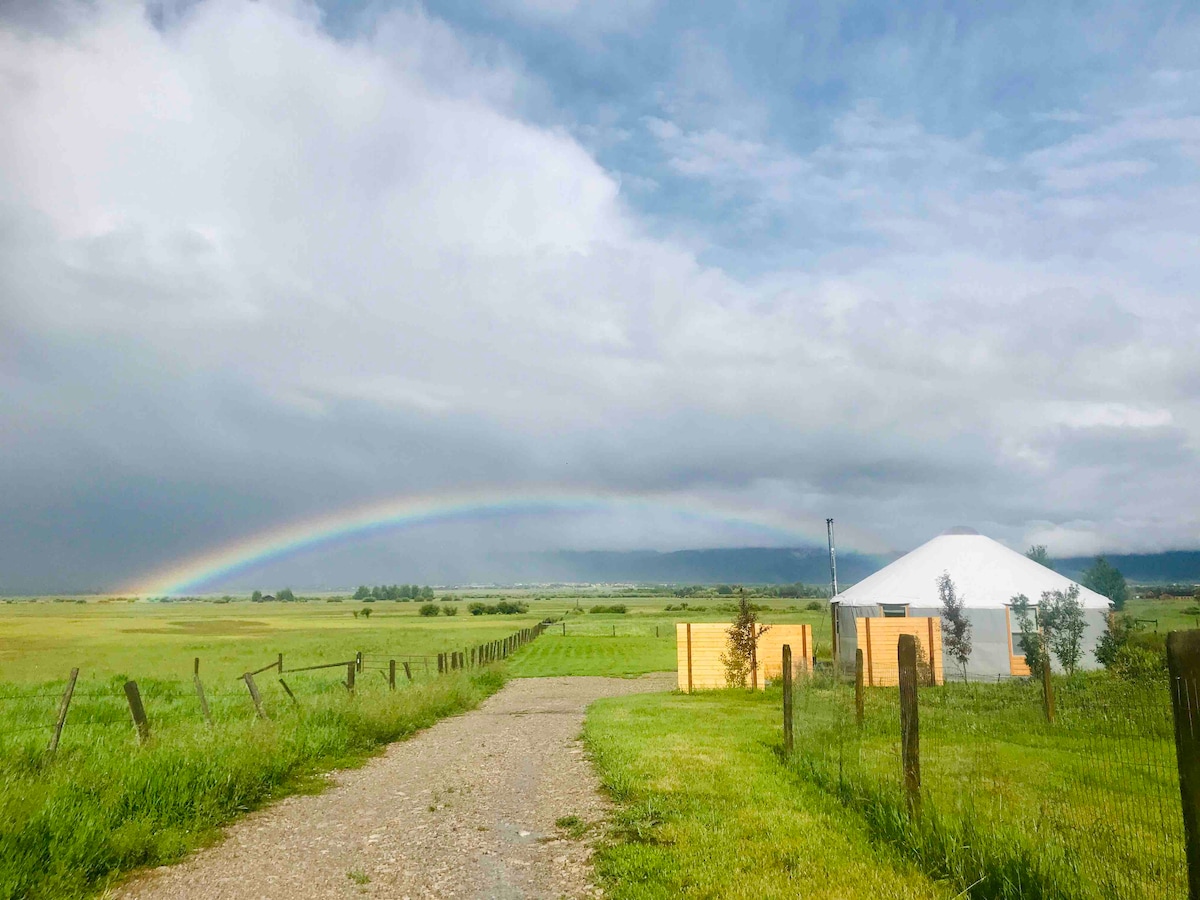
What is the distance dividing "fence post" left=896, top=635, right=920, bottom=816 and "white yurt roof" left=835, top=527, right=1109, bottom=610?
1060 inches

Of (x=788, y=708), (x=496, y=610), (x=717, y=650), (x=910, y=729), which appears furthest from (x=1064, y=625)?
(x=496, y=610)

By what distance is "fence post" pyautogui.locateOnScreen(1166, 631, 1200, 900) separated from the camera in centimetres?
412

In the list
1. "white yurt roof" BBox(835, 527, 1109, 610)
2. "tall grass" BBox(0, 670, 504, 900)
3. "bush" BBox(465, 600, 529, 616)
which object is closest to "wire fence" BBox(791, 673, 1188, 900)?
"tall grass" BBox(0, 670, 504, 900)

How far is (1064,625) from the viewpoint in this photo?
27141mm

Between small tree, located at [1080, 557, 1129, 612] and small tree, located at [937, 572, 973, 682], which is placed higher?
small tree, located at [1080, 557, 1129, 612]

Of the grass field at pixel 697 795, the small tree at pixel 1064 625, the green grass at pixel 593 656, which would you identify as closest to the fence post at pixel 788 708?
the grass field at pixel 697 795

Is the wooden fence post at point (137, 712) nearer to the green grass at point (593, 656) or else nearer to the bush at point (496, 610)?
the green grass at point (593, 656)

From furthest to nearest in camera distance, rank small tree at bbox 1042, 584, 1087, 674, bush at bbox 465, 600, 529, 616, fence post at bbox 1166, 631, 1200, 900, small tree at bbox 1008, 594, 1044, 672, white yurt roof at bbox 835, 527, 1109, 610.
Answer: bush at bbox 465, 600, 529, 616
white yurt roof at bbox 835, 527, 1109, 610
small tree at bbox 1008, 594, 1044, 672
small tree at bbox 1042, 584, 1087, 674
fence post at bbox 1166, 631, 1200, 900

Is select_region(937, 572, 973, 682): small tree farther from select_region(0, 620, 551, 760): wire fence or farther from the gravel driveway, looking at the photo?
the gravel driveway

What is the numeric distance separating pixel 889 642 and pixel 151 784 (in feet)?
72.2

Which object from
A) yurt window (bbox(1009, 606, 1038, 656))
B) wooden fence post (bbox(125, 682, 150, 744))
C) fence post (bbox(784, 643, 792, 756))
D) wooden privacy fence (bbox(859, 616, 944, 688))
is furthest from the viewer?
yurt window (bbox(1009, 606, 1038, 656))

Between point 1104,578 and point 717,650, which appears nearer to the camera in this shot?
point 717,650

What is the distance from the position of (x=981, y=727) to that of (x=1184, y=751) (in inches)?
209

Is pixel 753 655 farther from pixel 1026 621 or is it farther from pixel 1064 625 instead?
pixel 1026 621
